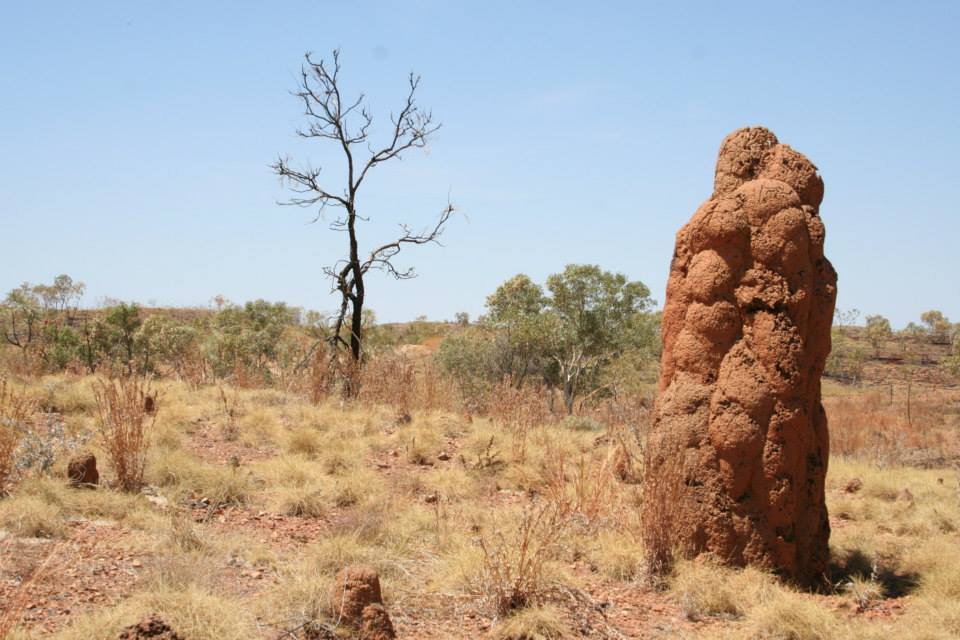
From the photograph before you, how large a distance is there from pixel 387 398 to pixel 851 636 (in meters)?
7.86

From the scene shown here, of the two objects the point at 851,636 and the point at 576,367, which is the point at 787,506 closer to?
the point at 851,636

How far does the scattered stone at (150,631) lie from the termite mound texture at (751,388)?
10.3 feet

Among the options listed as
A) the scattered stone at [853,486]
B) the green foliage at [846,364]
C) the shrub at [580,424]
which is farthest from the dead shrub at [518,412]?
the green foliage at [846,364]

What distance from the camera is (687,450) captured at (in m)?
5.73

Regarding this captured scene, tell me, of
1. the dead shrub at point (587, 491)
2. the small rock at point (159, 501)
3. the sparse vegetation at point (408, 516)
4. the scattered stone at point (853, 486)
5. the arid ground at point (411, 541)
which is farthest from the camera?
the scattered stone at point (853, 486)

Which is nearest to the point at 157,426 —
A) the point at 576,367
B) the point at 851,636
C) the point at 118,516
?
the point at 118,516

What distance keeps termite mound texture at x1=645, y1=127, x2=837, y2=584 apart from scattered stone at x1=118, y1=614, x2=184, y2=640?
3129mm

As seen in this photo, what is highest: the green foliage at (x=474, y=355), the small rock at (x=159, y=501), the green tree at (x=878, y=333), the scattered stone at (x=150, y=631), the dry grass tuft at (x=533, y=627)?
the green tree at (x=878, y=333)

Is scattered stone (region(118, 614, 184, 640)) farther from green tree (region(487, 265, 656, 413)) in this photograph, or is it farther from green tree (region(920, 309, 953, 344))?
green tree (region(920, 309, 953, 344))

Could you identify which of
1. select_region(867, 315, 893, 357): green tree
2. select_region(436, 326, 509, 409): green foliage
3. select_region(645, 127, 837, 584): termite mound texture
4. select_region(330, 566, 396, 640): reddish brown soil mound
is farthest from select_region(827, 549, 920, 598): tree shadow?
select_region(867, 315, 893, 357): green tree

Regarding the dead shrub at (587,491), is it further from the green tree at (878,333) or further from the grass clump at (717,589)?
the green tree at (878,333)

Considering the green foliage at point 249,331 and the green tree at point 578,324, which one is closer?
the green tree at point 578,324

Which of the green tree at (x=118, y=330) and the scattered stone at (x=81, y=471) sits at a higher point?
the green tree at (x=118, y=330)

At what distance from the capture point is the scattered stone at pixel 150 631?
3.71 m
